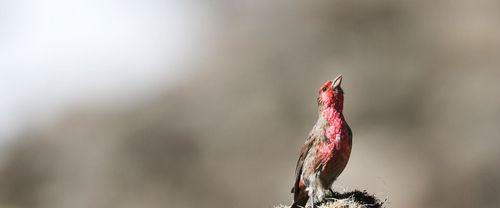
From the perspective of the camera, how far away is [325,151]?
31.4 feet

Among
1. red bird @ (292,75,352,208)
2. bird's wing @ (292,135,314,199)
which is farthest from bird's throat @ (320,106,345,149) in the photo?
bird's wing @ (292,135,314,199)

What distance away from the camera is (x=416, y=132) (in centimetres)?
2806

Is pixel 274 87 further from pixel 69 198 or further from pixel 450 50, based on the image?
pixel 69 198

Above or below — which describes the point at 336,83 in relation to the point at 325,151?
above

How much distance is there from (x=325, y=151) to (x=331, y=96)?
0.58 m

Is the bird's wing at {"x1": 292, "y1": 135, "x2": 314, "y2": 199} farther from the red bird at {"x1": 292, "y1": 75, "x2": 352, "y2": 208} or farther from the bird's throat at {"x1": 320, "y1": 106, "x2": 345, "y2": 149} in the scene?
the bird's throat at {"x1": 320, "y1": 106, "x2": 345, "y2": 149}

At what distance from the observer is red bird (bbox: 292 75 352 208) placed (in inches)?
374

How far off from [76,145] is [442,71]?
13051 millimetres

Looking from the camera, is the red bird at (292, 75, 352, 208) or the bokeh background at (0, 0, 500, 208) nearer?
the red bird at (292, 75, 352, 208)

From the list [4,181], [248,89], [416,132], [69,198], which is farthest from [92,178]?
[416,132]

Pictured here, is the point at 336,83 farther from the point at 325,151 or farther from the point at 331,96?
the point at 325,151

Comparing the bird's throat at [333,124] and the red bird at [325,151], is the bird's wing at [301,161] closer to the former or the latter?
the red bird at [325,151]

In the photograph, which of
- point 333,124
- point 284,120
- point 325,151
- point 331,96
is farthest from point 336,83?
point 284,120

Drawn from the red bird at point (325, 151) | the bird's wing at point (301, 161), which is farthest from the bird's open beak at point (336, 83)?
the bird's wing at point (301, 161)
